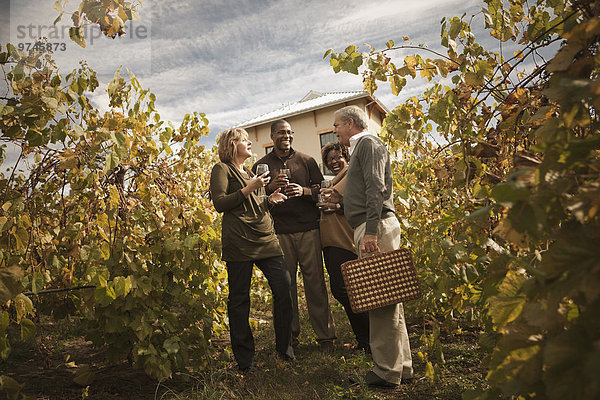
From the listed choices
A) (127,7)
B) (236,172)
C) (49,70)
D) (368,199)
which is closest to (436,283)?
(368,199)

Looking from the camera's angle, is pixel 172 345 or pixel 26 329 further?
pixel 172 345

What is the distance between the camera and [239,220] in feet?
10.2

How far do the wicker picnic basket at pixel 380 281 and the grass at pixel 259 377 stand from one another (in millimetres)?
559

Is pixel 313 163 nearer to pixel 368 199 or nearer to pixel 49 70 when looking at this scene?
pixel 368 199

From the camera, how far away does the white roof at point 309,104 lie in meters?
16.8

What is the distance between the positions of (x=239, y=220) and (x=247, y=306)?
2.18 feet

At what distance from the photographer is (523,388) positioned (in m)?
0.88

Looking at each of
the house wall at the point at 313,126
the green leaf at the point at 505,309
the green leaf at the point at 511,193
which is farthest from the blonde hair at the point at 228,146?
the house wall at the point at 313,126

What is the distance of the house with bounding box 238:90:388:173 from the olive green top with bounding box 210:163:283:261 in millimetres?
13795

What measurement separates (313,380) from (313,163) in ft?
6.27

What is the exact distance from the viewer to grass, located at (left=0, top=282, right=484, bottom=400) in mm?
2557

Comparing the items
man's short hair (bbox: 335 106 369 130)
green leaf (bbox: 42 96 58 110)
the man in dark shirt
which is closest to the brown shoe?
the man in dark shirt

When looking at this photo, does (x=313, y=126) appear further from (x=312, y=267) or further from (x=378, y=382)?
(x=378, y=382)

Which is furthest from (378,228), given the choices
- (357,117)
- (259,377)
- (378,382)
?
(259,377)
